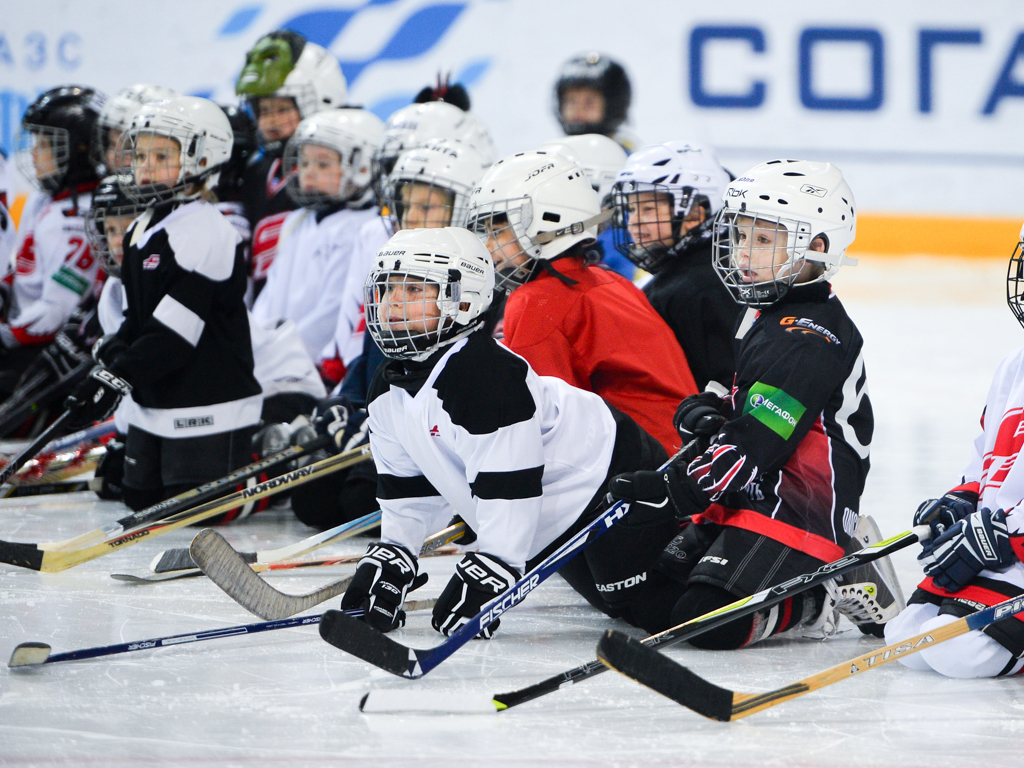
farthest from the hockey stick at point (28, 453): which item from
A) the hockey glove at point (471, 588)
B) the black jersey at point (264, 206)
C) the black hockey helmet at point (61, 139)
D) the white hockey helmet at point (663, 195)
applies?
the hockey glove at point (471, 588)

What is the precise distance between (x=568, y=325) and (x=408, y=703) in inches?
42.8

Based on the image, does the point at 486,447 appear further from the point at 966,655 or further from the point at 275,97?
the point at 275,97

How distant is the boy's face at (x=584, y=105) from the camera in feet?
17.8

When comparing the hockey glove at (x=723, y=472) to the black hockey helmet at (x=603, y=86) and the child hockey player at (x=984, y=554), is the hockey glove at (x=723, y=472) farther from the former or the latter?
the black hockey helmet at (x=603, y=86)

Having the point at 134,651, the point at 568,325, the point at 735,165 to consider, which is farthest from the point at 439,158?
the point at 735,165

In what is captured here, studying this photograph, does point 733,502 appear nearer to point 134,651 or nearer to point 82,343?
point 134,651

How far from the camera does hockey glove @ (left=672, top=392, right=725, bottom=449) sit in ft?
7.88

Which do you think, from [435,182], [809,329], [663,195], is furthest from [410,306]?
[435,182]

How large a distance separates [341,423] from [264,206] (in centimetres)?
186

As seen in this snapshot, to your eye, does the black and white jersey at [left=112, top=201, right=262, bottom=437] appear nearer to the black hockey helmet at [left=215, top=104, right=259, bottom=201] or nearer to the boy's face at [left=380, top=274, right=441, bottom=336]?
the black hockey helmet at [left=215, top=104, right=259, bottom=201]

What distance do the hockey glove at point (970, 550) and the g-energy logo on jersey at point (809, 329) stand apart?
0.41 m

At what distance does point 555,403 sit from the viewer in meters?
2.48

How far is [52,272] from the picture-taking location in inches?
191

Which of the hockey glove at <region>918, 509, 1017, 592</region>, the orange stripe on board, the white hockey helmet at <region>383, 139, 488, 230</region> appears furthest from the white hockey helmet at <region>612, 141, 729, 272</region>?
the orange stripe on board
